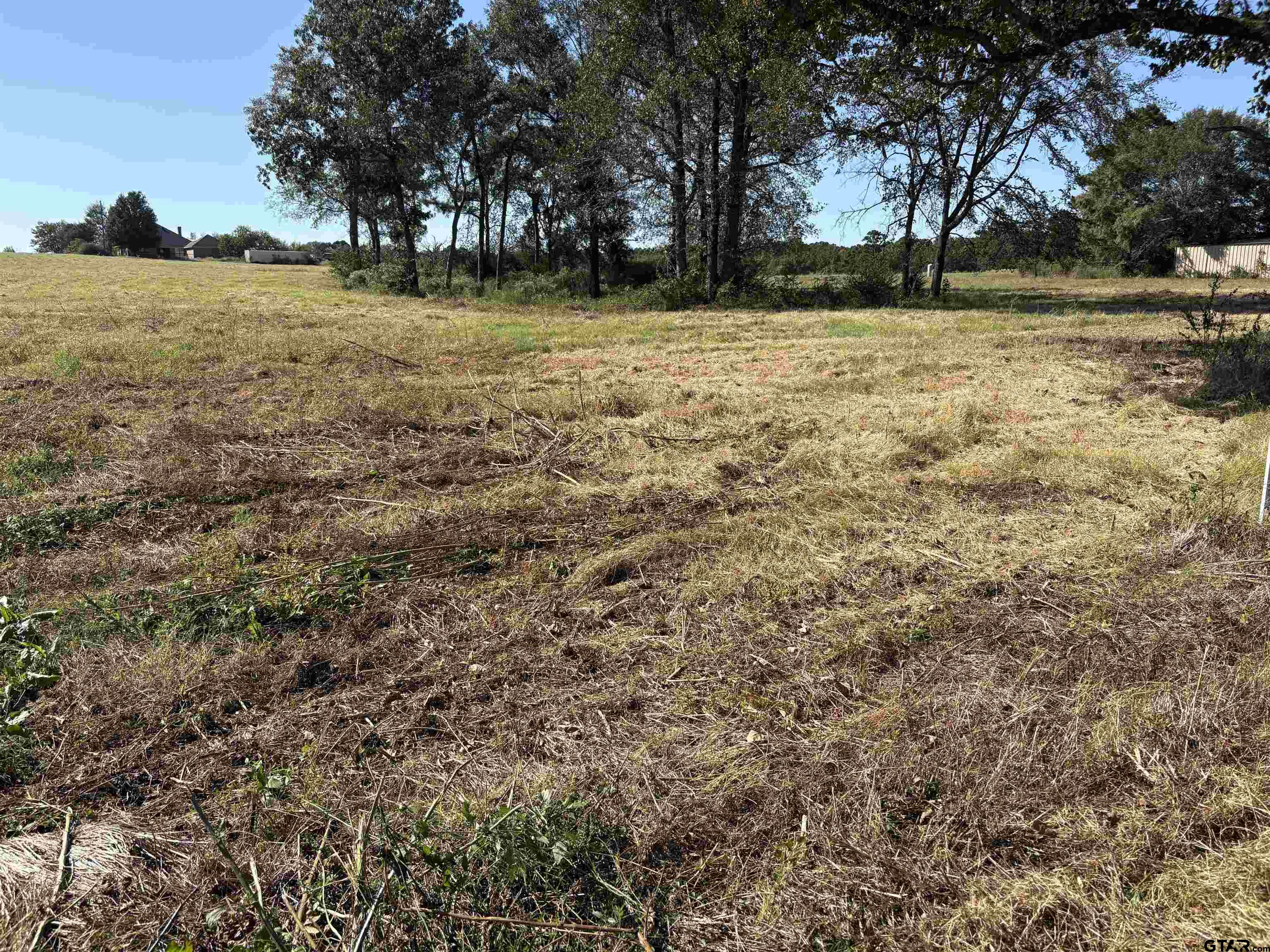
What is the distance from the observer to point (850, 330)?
48.3ft

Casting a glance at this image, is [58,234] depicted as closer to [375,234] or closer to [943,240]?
[375,234]

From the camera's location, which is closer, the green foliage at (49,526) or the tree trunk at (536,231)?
the green foliage at (49,526)

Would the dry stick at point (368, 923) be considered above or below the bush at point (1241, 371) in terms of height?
below

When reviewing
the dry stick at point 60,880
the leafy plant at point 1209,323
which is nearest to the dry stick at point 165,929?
the dry stick at point 60,880

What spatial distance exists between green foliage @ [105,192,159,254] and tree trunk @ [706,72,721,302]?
82099 millimetres

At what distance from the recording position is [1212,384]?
25.6 ft

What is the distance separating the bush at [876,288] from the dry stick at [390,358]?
1522 centimetres

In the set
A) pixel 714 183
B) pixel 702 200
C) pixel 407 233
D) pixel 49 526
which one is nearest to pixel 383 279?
pixel 407 233

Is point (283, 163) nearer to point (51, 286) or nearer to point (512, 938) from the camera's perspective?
point (51, 286)

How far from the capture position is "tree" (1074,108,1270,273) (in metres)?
37.3

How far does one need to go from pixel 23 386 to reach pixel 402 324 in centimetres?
772

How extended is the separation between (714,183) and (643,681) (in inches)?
747

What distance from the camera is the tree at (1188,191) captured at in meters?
37.3

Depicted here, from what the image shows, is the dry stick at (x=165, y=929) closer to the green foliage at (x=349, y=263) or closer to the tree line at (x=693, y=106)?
the tree line at (x=693, y=106)
